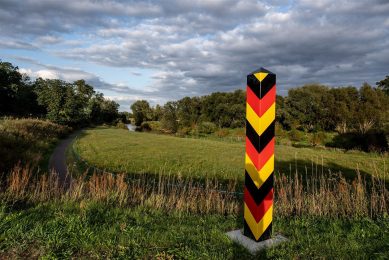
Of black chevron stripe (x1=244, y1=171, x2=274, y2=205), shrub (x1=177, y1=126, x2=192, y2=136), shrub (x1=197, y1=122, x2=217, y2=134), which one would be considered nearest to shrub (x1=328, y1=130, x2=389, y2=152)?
shrub (x1=197, y1=122, x2=217, y2=134)

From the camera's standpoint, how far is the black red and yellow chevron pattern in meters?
4.20

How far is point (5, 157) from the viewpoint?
14.9 metres

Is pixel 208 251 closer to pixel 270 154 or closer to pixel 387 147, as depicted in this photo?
pixel 270 154

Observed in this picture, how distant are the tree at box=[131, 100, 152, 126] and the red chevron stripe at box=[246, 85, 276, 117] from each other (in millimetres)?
116779

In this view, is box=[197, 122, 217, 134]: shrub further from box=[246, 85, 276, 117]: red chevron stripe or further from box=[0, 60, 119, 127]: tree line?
box=[246, 85, 276, 117]: red chevron stripe

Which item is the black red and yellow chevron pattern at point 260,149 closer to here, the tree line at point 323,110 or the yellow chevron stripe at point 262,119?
the yellow chevron stripe at point 262,119

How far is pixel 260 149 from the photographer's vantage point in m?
4.19

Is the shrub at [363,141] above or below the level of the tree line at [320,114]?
below

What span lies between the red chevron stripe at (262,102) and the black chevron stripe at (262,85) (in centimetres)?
4

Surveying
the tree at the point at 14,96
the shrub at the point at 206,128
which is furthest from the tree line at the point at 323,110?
the tree at the point at 14,96

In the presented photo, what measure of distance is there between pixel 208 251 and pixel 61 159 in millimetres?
19091

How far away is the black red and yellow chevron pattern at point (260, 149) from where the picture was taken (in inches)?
165

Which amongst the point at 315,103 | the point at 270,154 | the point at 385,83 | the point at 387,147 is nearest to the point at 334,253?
the point at 270,154

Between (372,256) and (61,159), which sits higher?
(372,256)
